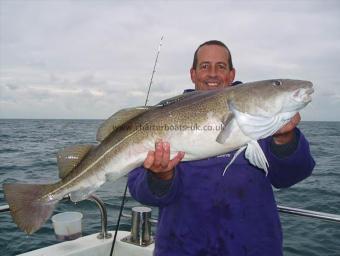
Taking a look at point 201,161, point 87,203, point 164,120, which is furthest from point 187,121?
point 87,203

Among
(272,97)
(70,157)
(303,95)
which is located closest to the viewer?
(303,95)

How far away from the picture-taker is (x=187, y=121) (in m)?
3.03

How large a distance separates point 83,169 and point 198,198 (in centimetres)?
107

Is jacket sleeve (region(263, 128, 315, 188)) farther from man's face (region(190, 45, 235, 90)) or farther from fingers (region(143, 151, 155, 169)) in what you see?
fingers (region(143, 151, 155, 169))

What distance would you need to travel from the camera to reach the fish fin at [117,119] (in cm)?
327

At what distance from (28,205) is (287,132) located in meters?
2.36

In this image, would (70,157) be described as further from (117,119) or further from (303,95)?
(303,95)

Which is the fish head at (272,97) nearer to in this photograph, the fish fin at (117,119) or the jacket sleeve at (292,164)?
the jacket sleeve at (292,164)

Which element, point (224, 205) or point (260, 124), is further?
point (224, 205)

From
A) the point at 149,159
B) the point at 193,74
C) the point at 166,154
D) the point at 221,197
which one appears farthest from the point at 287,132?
the point at 193,74

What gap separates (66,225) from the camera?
5.05 metres

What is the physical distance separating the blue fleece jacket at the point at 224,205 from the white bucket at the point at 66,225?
215 centimetres

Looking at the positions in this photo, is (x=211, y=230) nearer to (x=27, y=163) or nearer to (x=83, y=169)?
(x=83, y=169)

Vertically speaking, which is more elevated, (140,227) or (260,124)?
(260,124)
